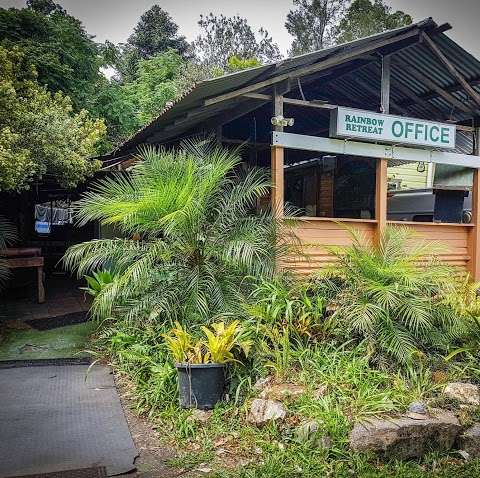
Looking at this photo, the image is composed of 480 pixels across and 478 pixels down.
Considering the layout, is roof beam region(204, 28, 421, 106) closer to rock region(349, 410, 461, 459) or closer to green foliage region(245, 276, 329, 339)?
green foliage region(245, 276, 329, 339)

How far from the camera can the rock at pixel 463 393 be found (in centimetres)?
388

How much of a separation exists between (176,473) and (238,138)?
23.1 ft

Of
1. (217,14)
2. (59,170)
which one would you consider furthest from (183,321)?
(217,14)

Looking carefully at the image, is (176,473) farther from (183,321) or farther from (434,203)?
(434,203)

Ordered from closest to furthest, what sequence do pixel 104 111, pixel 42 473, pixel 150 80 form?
pixel 42 473
pixel 104 111
pixel 150 80

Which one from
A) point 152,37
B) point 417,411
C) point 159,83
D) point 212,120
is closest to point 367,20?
point 152,37

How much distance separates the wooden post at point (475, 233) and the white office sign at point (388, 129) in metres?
0.81

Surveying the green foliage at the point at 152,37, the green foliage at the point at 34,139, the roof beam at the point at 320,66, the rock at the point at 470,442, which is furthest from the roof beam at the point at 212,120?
the green foliage at the point at 152,37

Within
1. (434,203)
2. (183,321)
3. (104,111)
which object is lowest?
(183,321)

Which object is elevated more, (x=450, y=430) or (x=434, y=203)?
(x=434, y=203)

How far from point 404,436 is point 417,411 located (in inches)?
12.8

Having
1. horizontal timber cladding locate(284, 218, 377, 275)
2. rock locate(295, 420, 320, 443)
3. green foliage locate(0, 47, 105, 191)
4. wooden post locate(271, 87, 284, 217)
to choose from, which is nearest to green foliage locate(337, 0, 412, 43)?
green foliage locate(0, 47, 105, 191)

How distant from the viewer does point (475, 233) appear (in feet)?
25.7

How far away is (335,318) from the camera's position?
461 centimetres
